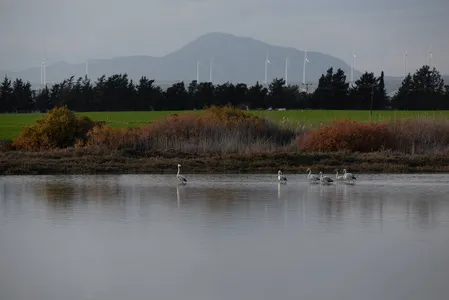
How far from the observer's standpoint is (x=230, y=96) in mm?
70750

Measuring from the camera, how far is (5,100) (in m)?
75.1

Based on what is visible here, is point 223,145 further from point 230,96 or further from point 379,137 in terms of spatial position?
point 230,96

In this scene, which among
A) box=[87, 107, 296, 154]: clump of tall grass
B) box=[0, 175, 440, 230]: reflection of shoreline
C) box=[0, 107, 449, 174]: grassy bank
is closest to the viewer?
box=[0, 175, 440, 230]: reflection of shoreline

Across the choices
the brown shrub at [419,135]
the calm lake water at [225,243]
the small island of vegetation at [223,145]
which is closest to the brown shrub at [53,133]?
the small island of vegetation at [223,145]

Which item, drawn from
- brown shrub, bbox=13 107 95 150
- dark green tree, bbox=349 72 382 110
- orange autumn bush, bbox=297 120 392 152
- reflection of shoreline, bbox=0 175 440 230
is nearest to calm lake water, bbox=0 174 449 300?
reflection of shoreline, bbox=0 175 440 230

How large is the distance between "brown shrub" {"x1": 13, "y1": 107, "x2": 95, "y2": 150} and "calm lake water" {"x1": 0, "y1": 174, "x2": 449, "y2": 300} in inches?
477

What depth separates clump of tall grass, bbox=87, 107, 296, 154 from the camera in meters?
34.1

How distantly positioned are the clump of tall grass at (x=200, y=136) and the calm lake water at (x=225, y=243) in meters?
9.74

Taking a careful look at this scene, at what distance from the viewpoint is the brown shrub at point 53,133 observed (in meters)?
36.3

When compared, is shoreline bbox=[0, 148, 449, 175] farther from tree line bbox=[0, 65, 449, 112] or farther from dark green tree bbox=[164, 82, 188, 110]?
dark green tree bbox=[164, 82, 188, 110]

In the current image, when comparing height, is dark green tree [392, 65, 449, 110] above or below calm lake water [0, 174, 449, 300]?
above

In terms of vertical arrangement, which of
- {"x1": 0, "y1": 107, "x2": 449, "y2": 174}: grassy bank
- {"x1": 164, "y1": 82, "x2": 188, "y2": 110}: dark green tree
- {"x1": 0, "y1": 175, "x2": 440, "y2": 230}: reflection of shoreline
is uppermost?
{"x1": 164, "y1": 82, "x2": 188, "y2": 110}: dark green tree

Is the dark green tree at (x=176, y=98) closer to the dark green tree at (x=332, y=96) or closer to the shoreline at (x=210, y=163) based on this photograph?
the dark green tree at (x=332, y=96)

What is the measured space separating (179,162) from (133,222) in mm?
13987
